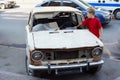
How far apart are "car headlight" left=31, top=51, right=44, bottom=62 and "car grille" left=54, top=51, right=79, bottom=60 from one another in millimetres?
341

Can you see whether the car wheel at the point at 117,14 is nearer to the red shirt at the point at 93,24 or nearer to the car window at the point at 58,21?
the car window at the point at 58,21

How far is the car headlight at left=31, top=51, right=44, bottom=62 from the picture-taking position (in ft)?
19.6

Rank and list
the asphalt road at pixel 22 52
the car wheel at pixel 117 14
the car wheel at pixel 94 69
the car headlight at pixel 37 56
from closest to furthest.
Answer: the car headlight at pixel 37 56, the car wheel at pixel 94 69, the asphalt road at pixel 22 52, the car wheel at pixel 117 14

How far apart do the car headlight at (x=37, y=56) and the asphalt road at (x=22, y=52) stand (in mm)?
939

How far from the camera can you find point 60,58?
20.0ft

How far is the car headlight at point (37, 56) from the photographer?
5977 mm

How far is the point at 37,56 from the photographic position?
5988 mm

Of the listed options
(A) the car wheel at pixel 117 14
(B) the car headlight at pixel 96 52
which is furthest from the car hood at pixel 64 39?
(A) the car wheel at pixel 117 14

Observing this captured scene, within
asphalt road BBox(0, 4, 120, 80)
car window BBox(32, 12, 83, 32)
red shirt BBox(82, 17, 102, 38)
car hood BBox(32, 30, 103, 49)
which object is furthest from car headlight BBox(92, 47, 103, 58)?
car window BBox(32, 12, 83, 32)

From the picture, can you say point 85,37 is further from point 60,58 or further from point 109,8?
point 109,8

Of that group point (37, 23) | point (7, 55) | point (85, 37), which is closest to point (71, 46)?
point (85, 37)

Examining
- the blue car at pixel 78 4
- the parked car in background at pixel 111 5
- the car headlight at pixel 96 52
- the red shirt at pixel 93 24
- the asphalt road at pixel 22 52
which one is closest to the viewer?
the car headlight at pixel 96 52

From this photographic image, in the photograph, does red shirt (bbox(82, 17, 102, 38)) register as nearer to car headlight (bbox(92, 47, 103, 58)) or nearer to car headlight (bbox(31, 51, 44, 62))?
car headlight (bbox(92, 47, 103, 58))

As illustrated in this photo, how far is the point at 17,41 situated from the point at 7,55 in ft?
7.06
